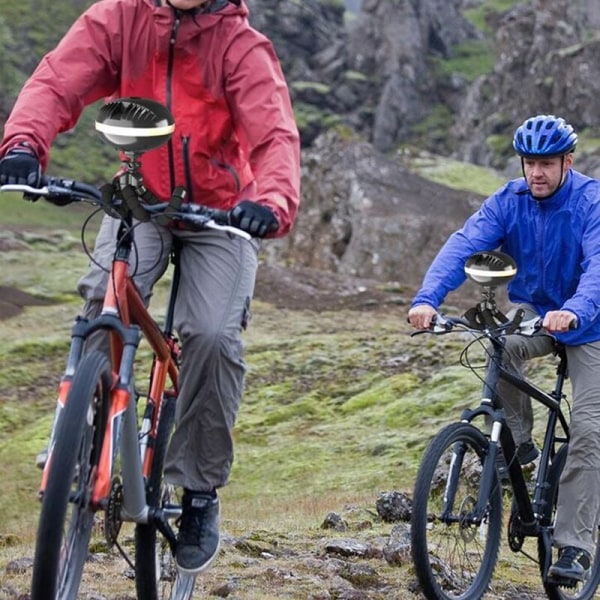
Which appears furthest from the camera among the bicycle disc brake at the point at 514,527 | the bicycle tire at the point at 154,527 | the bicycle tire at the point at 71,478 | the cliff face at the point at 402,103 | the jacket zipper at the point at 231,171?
the cliff face at the point at 402,103

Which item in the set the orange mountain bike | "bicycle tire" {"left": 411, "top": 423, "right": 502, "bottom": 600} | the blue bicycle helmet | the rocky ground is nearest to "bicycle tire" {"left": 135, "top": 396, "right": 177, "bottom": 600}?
the orange mountain bike

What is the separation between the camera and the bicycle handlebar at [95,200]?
5.11 metres

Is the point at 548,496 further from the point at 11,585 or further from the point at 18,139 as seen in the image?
the point at 18,139

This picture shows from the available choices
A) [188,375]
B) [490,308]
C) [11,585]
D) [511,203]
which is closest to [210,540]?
[188,375]

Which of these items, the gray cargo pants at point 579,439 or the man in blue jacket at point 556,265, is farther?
the gray cargo pants at point 579,439

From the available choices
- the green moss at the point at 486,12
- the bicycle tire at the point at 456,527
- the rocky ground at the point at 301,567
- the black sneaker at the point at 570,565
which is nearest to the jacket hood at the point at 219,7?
the bicycle tire at the point at 456,527

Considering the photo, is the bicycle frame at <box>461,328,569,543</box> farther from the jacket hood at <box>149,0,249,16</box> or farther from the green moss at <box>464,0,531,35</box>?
the green moss at <box>464,0,531,35</box>

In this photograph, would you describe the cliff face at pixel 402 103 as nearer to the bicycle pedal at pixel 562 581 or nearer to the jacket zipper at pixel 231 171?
the bicycle pedal at pixel 562 581

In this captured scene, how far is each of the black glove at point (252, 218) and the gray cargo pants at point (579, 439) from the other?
284cm

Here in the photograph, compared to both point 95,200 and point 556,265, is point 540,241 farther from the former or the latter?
point 95,200

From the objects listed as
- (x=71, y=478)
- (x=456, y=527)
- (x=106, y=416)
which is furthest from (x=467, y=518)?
(x=71, y=478)

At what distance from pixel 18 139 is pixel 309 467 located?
457 inches

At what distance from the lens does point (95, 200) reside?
5.14m

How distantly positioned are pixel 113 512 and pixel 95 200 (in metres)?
1.39
